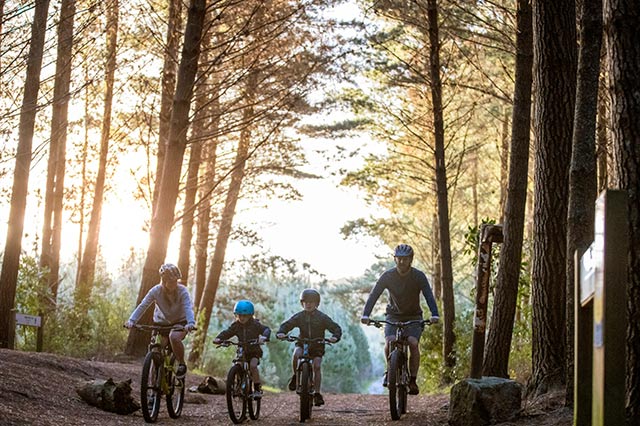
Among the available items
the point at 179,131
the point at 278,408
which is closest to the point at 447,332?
the point at 278,408

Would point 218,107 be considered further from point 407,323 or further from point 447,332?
point 407,323

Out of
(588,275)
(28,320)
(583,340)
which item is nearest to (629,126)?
(583,340)

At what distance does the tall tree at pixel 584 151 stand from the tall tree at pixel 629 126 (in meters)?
1.87

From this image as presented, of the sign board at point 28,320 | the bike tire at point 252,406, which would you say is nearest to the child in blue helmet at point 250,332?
the bike tire at point 252,406

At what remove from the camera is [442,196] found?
18547 millimetres

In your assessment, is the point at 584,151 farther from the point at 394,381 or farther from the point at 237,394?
the point at 237,394

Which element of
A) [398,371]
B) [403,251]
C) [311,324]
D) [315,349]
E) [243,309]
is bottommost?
[398,371]

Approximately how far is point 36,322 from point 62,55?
5218 mm

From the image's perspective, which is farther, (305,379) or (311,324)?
(311,324)

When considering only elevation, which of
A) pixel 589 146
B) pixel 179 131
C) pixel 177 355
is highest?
pixel 179 131

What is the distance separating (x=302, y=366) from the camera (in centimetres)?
1094

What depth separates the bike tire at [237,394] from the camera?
10523mm

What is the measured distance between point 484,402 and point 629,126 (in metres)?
4.40

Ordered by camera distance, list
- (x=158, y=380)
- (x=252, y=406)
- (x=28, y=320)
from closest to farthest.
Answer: (x=158, y=380) < (x=252, y=406) < (x=28, y=320)
